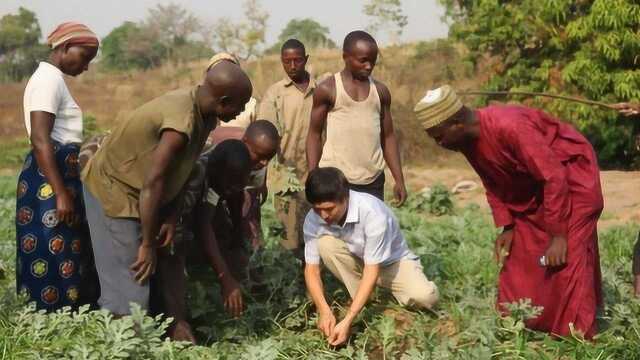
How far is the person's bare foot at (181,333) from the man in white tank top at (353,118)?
1.54 meters

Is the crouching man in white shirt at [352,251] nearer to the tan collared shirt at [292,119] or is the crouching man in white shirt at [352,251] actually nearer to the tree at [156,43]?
the tan collared shirt at [292,119]

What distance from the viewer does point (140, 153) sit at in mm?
3562

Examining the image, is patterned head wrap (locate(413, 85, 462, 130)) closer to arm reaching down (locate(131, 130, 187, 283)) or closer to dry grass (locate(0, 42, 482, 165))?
arm reaching down (locate(131, 130, 187, 283))

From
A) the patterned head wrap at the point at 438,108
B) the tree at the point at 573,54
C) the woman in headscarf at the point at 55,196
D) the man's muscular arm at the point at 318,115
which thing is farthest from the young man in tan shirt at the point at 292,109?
the tree at the point at 573,54

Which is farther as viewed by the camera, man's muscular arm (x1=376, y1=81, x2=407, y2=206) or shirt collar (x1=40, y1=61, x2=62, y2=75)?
man's muscular arm (x1=376, y1=81, x2=407, y2=206)

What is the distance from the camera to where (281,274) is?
4727mm

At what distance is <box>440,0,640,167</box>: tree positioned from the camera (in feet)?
44.7

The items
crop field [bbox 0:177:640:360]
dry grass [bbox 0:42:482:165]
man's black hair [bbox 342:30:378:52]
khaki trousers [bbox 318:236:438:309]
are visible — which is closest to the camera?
crop field [bbox 0:177:640:360]

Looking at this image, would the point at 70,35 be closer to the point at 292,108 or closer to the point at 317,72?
the point at 292,108

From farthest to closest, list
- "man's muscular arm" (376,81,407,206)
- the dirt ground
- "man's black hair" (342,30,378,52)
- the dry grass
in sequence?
the dry grass
the dirt ground
"man's muscular arm" (376,81,407,206)
"man's black hair" (342,30,378,52)

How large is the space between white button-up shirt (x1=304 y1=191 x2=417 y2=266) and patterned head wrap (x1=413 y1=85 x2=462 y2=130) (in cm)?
59

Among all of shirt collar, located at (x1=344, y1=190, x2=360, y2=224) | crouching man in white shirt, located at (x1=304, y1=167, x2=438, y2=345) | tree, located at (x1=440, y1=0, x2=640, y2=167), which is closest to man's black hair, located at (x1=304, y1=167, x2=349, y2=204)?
crouching man in white shirt, located at (x1=304, y1=167, x2=438, y2=345)

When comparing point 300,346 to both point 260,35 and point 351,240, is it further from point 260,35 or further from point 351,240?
point 260,35

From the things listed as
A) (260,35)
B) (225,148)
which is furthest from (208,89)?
(260,35)
